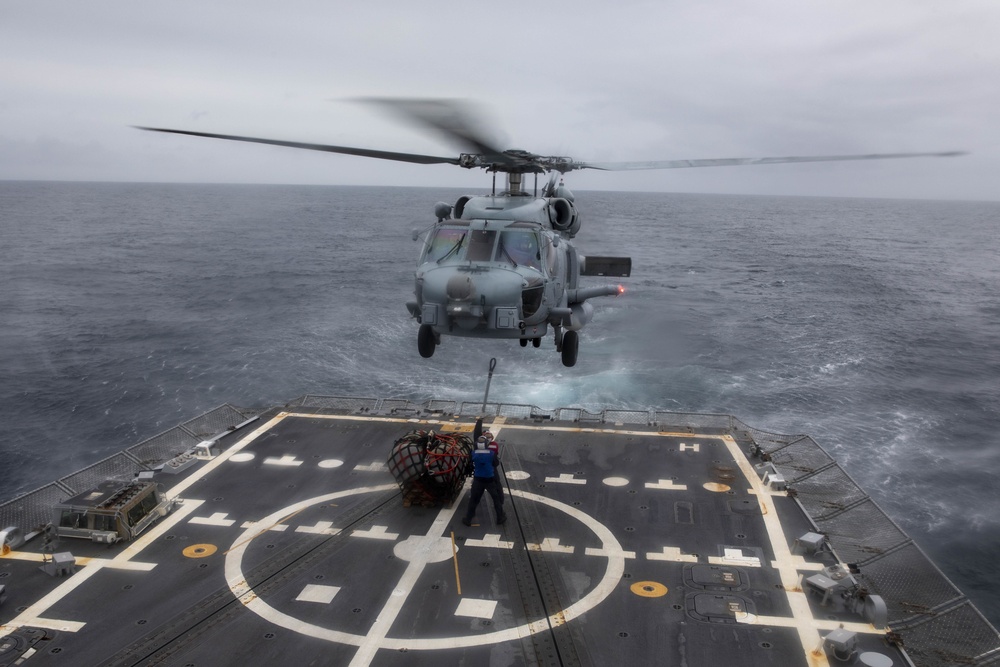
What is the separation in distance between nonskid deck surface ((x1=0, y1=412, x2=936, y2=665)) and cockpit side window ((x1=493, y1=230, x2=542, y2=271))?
199 inches

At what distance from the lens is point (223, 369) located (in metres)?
32.5

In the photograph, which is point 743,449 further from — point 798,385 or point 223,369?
point 223,369

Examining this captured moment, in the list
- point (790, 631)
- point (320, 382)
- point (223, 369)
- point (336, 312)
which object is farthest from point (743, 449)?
point (336, 312)

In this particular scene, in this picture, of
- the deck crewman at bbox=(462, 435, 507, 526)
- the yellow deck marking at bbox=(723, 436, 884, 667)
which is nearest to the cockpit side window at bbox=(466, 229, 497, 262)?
the deck crewman at bbox=(462, 435, 507, 526)

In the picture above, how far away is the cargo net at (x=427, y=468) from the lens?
571 inches

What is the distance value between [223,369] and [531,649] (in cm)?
2573

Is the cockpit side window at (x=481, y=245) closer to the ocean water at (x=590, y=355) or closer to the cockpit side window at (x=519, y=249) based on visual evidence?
the cockpit side window at (x=519, y=249)

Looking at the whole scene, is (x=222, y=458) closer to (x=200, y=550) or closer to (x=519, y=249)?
(x=200, y=550)

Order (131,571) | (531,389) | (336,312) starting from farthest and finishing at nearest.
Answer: (336,312), (531,389), (131,571)

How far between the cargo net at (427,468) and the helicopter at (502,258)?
78.6 inches

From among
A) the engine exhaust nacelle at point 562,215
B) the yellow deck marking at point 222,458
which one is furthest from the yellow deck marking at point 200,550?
the engine exhaust nacelle at point 562,215

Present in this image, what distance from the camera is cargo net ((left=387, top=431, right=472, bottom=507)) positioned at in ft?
47.6

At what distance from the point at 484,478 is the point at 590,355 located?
21952 millimetres

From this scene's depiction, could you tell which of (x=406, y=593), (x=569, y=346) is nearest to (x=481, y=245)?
(x=569, y=346)
